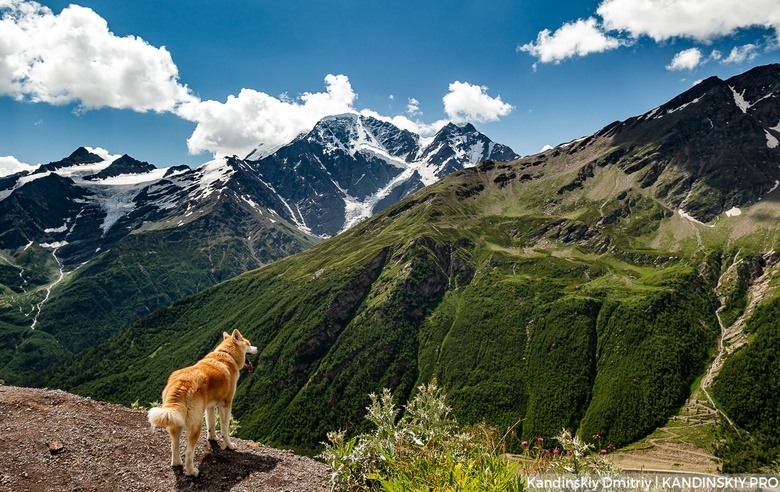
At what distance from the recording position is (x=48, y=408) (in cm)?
1433

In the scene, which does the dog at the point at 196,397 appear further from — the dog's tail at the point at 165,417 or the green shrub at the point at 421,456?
the green shrub at the point at 421,456

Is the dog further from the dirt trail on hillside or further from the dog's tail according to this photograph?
the dirt trail on hillside

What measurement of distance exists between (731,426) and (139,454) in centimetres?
25798

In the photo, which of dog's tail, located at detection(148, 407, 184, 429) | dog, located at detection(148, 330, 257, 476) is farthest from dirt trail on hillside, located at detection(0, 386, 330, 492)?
dog's tail, located at detection(148, 407, 184, 429)

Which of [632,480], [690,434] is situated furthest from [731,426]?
[632,480]

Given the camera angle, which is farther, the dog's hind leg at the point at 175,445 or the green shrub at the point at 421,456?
the dog's hind leg at the point at 175,445

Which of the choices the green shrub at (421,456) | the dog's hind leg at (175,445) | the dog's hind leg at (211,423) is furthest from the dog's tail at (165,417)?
the green shrub at (421,456)

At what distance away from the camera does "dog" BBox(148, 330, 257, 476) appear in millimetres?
10844

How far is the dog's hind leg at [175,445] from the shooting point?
11.0 meters

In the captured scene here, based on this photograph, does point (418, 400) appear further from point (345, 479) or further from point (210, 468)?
point (210, 468)

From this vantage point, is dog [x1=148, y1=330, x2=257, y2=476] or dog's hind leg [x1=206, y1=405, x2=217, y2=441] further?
dog's hind leg [x1=206, y1=405, x2=217, y2=441]

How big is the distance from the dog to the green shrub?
4397 millimetres

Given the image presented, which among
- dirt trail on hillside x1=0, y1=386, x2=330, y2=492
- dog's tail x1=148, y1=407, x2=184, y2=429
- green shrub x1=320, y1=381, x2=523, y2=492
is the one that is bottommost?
dirt trail on hillside x1=0, y1=386, x2=330, y2=492

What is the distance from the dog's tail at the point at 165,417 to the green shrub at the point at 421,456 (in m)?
4.20
